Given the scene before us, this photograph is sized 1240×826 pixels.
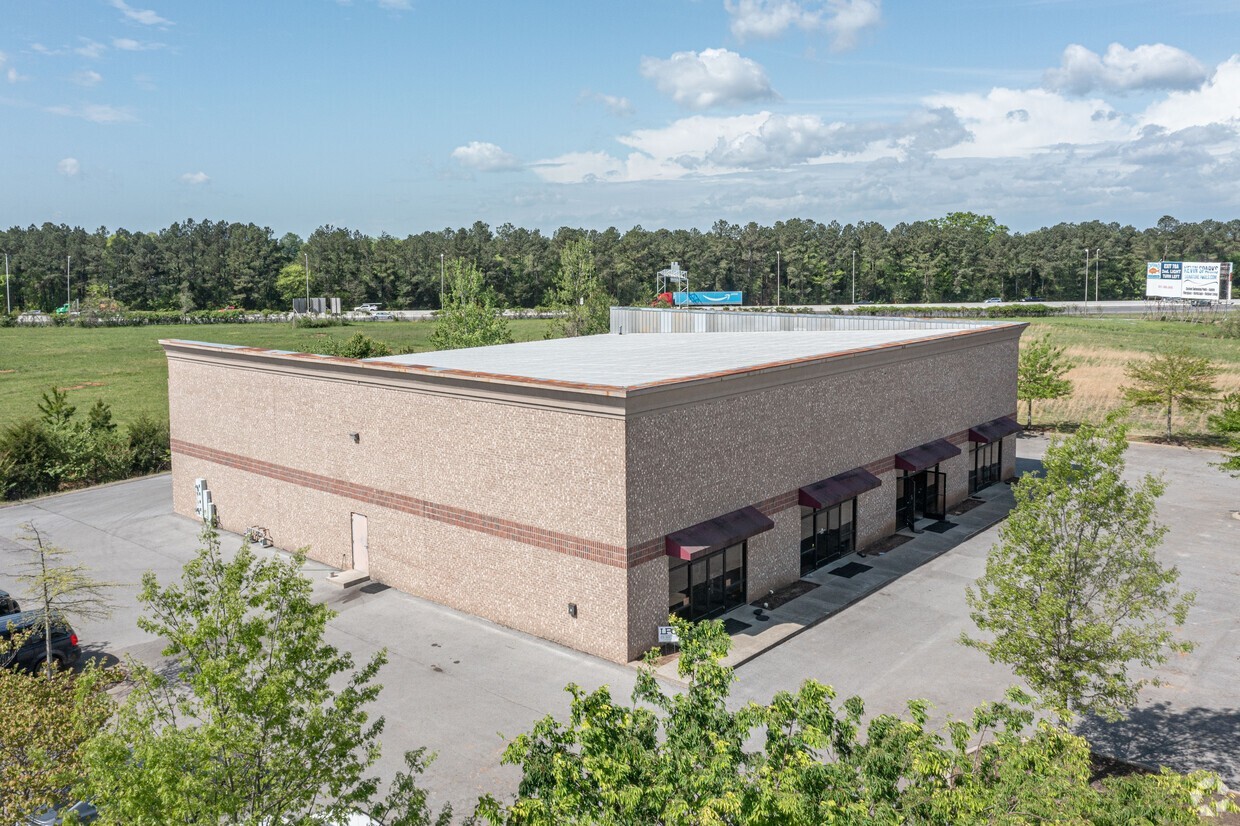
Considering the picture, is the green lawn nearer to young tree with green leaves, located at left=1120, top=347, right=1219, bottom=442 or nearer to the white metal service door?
the white metal service door

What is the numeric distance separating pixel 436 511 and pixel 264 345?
70.1m

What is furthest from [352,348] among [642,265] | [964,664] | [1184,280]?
[1184,280]

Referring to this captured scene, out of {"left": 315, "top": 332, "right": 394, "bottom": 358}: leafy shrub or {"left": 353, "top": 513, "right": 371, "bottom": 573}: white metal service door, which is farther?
{"left": 315, "top": 332, "right": 394, "bottom": 358}: leafy shrub

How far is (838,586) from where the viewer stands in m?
26.7

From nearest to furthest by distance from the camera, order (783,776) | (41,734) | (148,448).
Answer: (783,776) → (41,734) → (148,448)

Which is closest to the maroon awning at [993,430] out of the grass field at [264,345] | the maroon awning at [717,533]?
the maroon awning at [717,533]

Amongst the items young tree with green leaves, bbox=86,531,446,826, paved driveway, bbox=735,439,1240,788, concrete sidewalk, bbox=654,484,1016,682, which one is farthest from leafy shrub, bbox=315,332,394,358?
young tree with green leaves, bbox=86,531,446,826

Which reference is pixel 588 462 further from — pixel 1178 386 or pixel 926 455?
pixel 1178 386

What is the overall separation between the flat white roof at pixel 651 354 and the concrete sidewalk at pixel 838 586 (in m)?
6.53

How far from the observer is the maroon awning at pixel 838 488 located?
26766 mm

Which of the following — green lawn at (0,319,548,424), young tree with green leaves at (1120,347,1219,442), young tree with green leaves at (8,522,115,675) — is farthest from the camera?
green lawn at (0,319,548,424)

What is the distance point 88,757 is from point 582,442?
13486mm

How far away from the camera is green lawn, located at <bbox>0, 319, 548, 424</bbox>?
6531cm

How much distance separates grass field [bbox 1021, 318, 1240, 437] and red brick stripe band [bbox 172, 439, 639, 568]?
1519 inches
